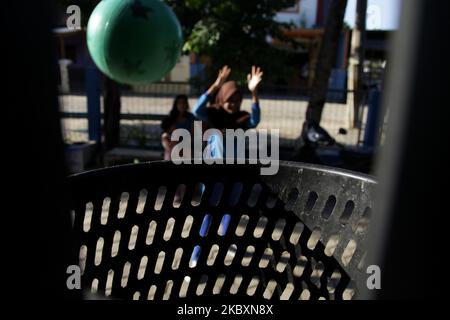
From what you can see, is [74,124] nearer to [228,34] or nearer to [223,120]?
[228,34]

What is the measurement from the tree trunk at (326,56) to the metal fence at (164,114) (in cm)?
59

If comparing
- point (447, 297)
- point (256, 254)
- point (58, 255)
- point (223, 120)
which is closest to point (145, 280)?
point (256, 254)

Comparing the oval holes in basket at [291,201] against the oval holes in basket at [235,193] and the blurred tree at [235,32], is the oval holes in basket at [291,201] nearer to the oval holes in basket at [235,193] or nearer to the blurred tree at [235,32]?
the oval holes in basket at [235,193]

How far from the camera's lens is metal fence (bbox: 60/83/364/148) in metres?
7.23

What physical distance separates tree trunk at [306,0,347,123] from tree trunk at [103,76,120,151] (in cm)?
279

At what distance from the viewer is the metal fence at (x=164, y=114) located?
7.23 metres

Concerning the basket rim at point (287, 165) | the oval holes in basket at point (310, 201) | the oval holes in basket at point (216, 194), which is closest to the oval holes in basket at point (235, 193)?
the oval holes in basket at point (216, 194)

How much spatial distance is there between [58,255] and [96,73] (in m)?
6.56

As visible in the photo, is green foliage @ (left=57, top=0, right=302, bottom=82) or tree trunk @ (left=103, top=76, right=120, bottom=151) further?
tree trunk @ (left=103, top=76, right=120, bottom=151)

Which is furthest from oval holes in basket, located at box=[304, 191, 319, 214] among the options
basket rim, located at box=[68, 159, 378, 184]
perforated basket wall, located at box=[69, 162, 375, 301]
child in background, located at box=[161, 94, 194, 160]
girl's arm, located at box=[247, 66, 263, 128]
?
child in background, located at box=[161, 94, 194, 160]

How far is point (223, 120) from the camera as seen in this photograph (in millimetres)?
3533

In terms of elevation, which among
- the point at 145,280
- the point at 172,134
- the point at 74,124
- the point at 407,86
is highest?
the point at 407,86

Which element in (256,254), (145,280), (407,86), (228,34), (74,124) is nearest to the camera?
(407,86)

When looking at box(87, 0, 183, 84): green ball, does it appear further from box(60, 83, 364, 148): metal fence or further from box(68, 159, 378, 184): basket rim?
box(60, 83, 364, 148): metal fence
